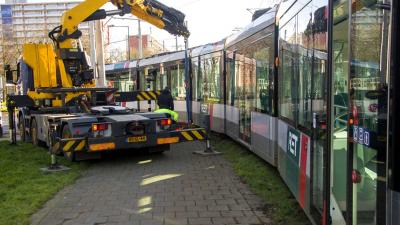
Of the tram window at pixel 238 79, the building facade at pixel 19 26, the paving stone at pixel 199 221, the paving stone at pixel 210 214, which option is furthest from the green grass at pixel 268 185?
the building facade at pixel 19 26

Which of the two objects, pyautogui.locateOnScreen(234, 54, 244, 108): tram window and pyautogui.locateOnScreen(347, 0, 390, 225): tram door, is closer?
pyautogui.locateOnScreen(347, 0, 390, 225): tram door

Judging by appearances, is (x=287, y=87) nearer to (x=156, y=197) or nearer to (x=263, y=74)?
(x=263, y=74)

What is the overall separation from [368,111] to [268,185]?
4.96m

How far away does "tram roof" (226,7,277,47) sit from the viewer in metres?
8.56

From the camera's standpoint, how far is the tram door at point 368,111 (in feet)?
9.13

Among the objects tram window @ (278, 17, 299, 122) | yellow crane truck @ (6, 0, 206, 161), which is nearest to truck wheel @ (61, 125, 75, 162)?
yellow crane truck @ (6, 0, 206, 161)

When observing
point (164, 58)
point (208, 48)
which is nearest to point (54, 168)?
point (208, 48)

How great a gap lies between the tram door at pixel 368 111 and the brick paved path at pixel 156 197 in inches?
110

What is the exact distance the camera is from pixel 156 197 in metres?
7.34

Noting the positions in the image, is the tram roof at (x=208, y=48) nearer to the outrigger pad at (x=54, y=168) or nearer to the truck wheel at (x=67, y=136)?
the truck wheel at (x=67, y=136)

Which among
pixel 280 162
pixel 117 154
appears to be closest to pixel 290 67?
pixel 280 162

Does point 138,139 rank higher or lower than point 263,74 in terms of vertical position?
lower

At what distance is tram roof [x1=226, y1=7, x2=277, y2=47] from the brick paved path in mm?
2690

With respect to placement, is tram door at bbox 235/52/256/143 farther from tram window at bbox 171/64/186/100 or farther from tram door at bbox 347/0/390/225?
tram door at bbox 347/0/390/225
